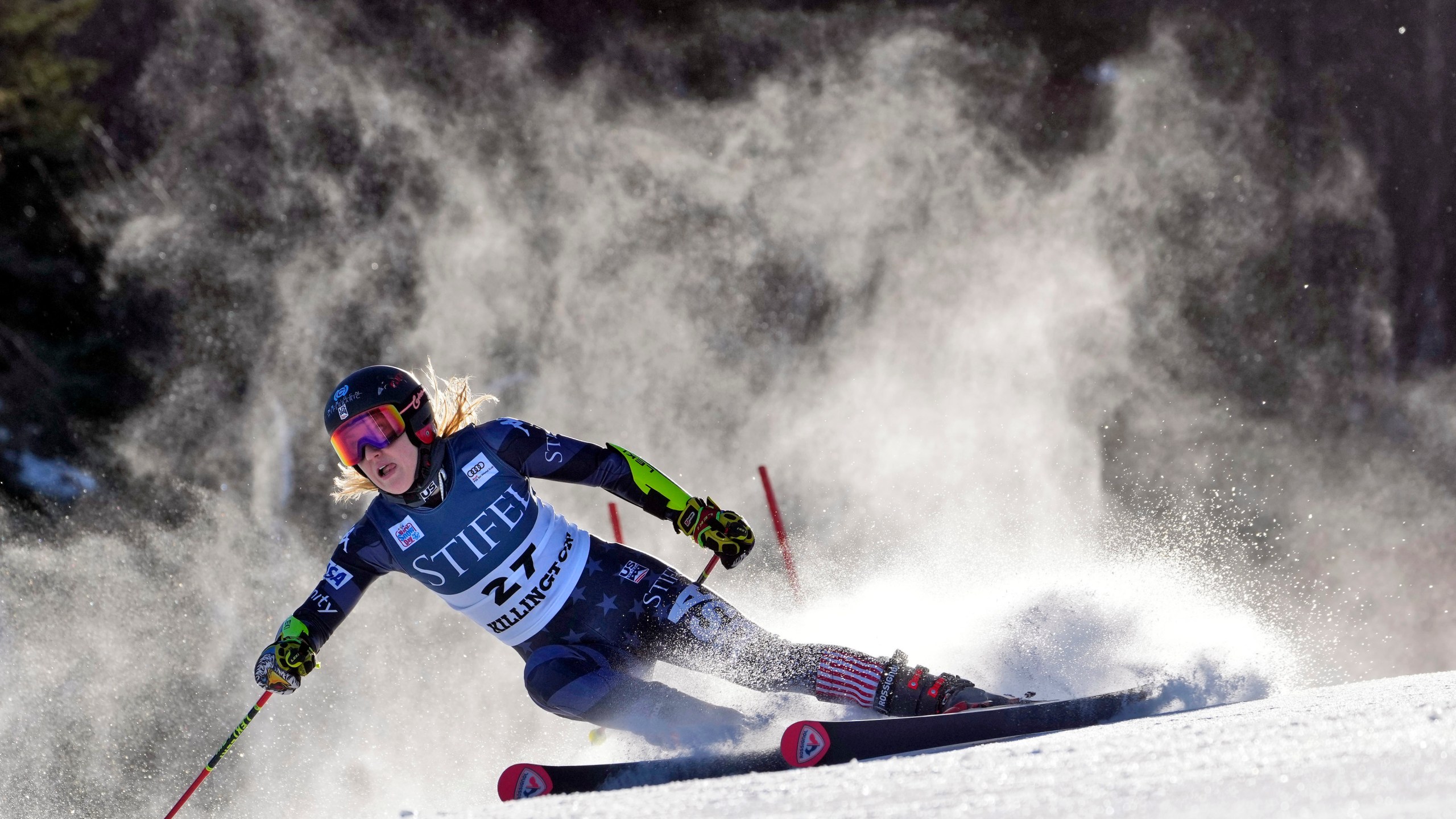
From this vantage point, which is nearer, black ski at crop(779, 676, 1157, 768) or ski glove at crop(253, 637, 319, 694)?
black ski at crop(779, 676, 1157, 768)

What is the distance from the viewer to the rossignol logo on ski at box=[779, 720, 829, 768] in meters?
2.21

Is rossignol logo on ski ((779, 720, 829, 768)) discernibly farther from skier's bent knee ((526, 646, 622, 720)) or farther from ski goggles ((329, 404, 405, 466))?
ski goggles ((329, 404, 405, 466))

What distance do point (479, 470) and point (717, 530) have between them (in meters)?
0.72

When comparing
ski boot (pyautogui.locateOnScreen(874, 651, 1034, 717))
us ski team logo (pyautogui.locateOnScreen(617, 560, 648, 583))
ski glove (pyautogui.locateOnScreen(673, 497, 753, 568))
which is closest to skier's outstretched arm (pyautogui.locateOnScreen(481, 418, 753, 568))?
ski glove (pyautogui.locateOnScreen(673, 497, 753, 568))

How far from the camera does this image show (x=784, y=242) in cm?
895

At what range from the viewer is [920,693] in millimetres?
2678

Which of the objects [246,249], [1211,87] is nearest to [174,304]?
[246,249]

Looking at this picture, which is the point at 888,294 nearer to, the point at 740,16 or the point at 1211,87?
the point at 740,16

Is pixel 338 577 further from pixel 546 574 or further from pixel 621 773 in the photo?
pixel 621 773

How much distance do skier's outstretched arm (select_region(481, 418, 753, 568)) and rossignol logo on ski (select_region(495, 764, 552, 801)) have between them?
830 mm

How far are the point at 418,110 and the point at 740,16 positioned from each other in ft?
9.50

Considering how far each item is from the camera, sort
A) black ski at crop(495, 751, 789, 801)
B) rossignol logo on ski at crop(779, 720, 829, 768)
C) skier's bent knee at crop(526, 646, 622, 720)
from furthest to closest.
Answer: skier's bent knee at crop(526, 646, 622, 720)
black ski at crop(495, 751, 789, 801)
rossignol logo on ski at crop(779, 720, 829, 768)

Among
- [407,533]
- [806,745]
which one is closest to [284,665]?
[407,533]

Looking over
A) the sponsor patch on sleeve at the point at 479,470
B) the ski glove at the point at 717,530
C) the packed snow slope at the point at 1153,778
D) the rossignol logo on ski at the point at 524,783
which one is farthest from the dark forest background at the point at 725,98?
the packed snow slope at the point at 1153,778
